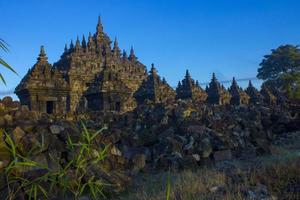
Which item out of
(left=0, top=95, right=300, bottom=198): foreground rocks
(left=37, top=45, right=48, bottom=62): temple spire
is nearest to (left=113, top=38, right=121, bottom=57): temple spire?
(left=37, top=45, right=48, bottom=62): temple spire

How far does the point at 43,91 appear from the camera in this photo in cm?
1761

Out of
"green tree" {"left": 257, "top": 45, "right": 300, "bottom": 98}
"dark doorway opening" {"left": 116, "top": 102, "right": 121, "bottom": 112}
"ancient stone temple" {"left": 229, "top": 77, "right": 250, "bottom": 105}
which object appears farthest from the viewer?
"green tree" {"left": 257, "top": 45, "right": 300, "bottom": 98}

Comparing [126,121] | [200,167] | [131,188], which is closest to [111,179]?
[131,188]

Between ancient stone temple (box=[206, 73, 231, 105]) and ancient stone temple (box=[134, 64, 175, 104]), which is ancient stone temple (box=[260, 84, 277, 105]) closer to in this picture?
ancient stone temple (box=[206, 73, 231, 105])

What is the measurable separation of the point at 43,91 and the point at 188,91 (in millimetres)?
14106

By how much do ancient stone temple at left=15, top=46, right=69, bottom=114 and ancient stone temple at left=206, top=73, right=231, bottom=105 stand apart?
51.7 ft

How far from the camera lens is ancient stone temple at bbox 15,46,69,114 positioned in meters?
17.4

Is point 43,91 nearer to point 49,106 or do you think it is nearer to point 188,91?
point 49,106

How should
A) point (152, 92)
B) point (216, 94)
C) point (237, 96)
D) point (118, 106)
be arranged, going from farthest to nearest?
point (237, 96), point (216, 94), point (152, 92), point (118, 106)

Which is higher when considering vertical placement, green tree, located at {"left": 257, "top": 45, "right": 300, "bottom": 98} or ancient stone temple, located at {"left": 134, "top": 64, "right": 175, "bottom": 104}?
green tree, located at {"left": 257, "top": 45, "right": 300, "bottom": 98}

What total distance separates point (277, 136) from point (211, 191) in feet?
33.1

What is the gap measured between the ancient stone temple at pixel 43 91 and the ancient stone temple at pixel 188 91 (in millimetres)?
12600

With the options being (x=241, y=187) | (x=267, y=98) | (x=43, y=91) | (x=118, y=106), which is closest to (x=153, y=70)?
(x=118, y=106)

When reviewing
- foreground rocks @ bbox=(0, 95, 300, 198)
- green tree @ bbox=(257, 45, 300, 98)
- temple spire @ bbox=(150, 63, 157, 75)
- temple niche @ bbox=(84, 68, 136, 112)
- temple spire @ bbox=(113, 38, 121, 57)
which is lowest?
foreground rocks @ bbox=(0, 95, 300, 198)
